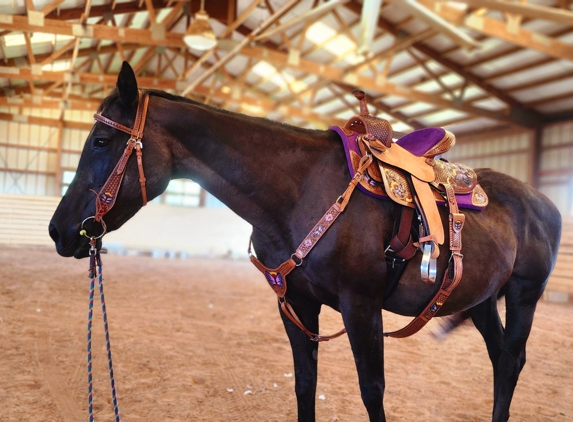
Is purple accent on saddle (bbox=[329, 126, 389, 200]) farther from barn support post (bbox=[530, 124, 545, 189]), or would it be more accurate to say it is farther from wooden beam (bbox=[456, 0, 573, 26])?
barn support post (bbox=[530, 124, 545, 189])

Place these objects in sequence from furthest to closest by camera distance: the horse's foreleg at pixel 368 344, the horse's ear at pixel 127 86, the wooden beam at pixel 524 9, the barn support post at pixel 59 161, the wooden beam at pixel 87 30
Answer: the barn support post at pixel 59 161
the wooden beam at pixel 87 30
the wooden beam at pixel 524 9
the horse's foreleg at pixel 368 344
the horse's ear at pixel 127 86

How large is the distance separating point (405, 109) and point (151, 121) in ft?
54.2

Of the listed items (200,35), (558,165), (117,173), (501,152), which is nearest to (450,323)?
(117,173)

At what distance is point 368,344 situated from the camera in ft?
5.65

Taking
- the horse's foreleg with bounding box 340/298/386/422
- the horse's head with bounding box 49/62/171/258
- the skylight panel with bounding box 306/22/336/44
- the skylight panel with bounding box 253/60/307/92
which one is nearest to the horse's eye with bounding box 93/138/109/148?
the horse's head with bounding box 49/62/171/258

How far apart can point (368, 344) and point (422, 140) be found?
1085 mm

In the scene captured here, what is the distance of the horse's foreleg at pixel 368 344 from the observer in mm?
1695

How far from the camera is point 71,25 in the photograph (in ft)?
29.8

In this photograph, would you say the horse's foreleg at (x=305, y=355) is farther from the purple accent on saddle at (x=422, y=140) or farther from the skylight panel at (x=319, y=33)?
the skylight panel at (x=319, y=33)

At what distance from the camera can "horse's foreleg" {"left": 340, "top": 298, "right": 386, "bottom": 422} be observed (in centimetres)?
170

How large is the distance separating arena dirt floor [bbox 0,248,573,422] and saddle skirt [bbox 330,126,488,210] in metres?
1.17

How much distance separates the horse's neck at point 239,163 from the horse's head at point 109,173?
0.33ft

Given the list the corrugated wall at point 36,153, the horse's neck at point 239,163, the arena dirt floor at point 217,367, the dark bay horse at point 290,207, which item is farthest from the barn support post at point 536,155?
the corrugated wall at point 36,153

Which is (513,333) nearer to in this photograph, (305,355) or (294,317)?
(305,355)
